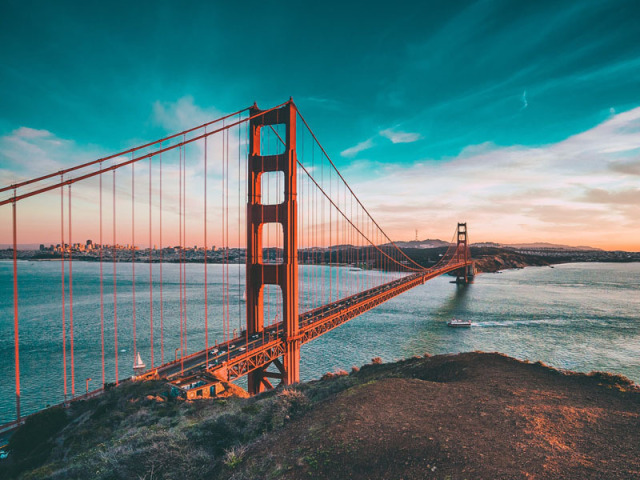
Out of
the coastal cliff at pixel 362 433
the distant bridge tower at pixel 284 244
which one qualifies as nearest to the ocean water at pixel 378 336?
the distant bridge tower at pixel 284 244

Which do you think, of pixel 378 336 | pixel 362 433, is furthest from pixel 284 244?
pixel 378 336

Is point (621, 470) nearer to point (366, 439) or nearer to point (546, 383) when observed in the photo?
point (366, 439)

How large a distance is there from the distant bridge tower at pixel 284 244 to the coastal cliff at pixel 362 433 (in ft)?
25.1

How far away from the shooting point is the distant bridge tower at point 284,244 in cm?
2242

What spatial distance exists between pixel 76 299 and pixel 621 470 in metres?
83.4

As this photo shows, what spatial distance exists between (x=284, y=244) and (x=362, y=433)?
15.2 metres

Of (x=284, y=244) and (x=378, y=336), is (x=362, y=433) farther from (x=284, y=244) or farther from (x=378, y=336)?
(x=378, y=336)

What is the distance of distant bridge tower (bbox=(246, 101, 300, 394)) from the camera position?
73.6 ft

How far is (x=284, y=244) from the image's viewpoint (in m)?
22.7

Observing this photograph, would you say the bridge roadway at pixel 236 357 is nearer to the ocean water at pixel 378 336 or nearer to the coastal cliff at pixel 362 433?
the coastal cliff at pixel 362 433

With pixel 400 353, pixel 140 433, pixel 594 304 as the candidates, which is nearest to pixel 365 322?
pixel 400 353

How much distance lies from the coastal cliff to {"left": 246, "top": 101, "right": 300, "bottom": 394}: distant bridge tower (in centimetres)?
767

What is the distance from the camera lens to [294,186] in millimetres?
22703

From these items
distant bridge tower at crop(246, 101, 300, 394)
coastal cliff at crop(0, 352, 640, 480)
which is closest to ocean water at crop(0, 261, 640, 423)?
distant bridge tower at crop(246, 101, 300, 394)
